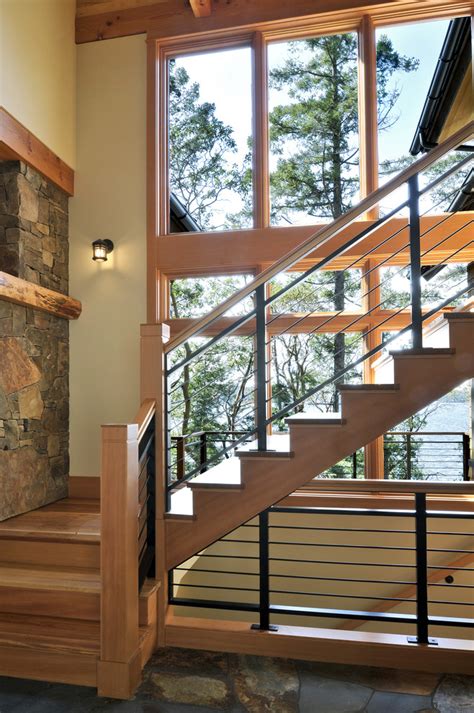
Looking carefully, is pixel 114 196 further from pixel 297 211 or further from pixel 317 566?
pixel 317 566

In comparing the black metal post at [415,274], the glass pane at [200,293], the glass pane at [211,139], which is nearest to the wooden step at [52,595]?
the black metal post at [415,274]

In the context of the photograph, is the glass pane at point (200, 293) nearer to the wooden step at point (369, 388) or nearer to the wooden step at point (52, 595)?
the wooden step at point (369, 388)

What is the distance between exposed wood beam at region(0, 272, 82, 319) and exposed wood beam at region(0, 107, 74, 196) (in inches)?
37.3

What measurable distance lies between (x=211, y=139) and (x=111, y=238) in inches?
50.6

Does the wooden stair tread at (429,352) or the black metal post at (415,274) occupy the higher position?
the black metal post at (415,274)

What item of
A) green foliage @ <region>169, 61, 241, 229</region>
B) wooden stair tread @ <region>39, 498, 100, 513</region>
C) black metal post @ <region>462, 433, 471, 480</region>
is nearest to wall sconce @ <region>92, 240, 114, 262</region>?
green foliage @ <region>169, 61, 241, 229</region>

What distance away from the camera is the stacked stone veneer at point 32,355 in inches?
135

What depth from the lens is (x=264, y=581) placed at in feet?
8.48

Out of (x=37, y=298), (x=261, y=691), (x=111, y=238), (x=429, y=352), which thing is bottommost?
(x=261, y=691)

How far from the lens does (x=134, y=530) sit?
227 centimetres

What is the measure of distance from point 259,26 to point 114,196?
77.0 inches

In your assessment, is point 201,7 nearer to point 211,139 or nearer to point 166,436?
point 211,139

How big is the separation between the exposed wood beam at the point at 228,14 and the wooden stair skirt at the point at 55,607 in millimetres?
4268

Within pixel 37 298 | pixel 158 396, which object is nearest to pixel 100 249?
pixel 37 298
